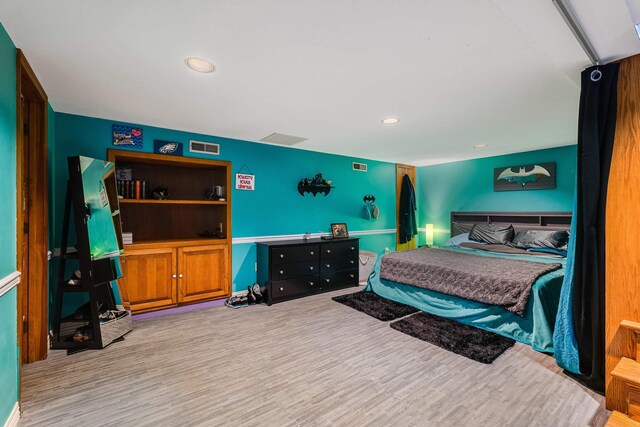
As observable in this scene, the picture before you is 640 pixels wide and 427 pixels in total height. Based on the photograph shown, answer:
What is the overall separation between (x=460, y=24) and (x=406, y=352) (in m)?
2.37

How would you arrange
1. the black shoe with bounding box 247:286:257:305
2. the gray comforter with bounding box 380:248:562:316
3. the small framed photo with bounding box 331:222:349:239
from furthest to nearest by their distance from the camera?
the small framed photo with bounding box 331:222:349:239 → the black shoe with bounding box 247:286:257:305 → the gray comforter with bounding box 380:248:562:316

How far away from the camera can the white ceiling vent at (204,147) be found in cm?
368

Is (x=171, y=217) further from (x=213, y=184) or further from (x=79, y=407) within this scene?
(x=79, y=407)

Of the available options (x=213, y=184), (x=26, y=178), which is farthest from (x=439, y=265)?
(x=26, y=178)

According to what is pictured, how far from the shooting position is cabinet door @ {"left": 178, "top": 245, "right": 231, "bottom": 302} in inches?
140

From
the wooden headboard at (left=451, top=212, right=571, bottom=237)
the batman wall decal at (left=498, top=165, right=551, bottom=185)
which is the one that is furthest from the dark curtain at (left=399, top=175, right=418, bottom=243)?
the batman wall decal at (left=498, top=165, right=551, bottom=185)

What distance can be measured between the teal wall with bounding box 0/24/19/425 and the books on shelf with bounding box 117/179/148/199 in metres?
1.65

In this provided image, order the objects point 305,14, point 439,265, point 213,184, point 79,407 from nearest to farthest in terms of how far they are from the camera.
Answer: point 305,14 < point 79,407 < point 439,265 < point 213,184

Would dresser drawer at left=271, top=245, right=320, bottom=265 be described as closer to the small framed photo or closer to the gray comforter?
the small framed photo

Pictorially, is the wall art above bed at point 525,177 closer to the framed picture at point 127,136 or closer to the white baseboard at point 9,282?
the framed picture at point 127,136

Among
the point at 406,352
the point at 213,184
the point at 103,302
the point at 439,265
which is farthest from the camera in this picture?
the point at 213,184

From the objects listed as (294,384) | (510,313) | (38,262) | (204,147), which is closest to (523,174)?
(510,313)

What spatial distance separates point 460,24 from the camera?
1546 mm

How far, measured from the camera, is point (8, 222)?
5.40 feet
